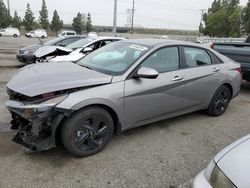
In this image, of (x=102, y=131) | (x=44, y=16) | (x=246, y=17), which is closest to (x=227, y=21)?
(x=246, y=17)

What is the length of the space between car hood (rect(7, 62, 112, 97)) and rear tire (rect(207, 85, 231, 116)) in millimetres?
2444

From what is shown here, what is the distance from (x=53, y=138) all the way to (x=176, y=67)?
223cm

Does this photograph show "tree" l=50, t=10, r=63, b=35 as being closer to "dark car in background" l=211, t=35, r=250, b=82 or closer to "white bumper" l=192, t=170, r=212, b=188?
"dark car in background" l=211, t=35, r=250, b=82

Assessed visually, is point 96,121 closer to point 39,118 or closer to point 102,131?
point 102,131

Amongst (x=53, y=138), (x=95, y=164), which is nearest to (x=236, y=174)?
(x=95, y=164)

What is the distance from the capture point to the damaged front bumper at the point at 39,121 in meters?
2.89

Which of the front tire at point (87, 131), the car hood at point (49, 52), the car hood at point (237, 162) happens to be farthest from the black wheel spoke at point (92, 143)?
the car hood at point (49, 52)

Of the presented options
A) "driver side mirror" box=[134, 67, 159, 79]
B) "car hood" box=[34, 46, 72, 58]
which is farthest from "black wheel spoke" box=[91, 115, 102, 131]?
"car hood" box=[34, 46, 72, 58]

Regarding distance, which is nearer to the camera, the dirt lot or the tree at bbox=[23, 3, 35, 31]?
the dirt lot

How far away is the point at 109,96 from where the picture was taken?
3.27 meters

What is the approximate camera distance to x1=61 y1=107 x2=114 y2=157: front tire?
9.99 feet

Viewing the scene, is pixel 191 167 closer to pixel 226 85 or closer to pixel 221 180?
pixel 221 180

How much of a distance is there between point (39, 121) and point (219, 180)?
198 cm

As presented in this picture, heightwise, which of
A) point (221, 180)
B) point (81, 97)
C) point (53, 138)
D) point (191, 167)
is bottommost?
point (191, 167)
